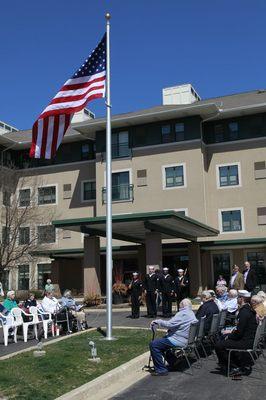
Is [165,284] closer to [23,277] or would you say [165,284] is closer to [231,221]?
[231,221]

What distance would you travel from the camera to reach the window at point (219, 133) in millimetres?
41688

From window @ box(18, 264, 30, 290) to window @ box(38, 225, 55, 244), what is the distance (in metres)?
3.64

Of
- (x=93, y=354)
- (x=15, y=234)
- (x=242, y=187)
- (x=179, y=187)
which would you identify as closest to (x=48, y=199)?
(x=15, y=234)

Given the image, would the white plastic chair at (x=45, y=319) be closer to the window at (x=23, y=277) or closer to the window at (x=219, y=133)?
the window at (x=219, y=133)

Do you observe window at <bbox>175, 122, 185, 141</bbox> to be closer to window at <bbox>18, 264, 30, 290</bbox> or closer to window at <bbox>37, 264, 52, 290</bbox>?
window at <bbox>37, 264, 52, 290</bbox>

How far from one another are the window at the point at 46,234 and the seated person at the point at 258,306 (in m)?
34.0

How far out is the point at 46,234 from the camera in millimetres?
44281

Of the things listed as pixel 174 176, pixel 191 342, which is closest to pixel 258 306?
pixel 191 342

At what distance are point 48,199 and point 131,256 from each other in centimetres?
984

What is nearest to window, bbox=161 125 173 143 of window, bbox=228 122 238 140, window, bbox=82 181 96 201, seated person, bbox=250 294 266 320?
window, bbox=228 122 238 140

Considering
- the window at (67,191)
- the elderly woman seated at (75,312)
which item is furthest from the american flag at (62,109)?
the window at (67,191)

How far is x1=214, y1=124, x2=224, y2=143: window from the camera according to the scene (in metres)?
41.7

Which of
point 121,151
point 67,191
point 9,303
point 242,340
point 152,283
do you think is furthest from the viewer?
point 67,191

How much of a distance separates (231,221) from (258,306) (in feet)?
97.8
